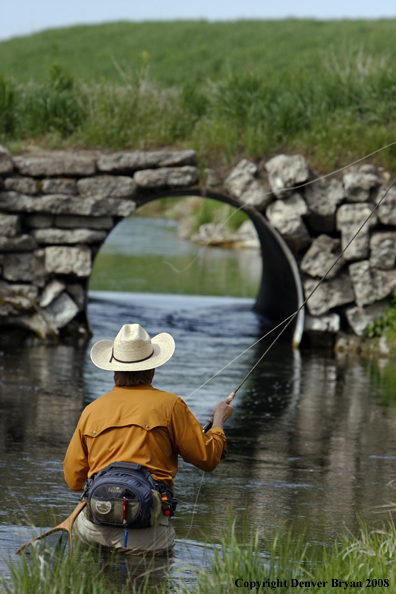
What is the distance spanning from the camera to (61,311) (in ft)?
33.1

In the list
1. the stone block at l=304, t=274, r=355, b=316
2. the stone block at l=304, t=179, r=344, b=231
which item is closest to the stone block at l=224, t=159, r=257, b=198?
the stone block at l=304, t=179, r=344, b=231

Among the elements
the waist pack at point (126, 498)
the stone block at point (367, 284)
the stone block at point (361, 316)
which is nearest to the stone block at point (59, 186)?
the stone block at point (367, 284)

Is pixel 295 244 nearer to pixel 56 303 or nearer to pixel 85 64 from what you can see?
pixel 56 303

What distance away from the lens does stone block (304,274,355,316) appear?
10008 mm

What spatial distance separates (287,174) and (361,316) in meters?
2.29

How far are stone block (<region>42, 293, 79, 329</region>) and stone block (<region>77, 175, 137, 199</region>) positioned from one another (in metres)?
1.54

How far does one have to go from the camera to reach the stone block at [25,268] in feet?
32.4

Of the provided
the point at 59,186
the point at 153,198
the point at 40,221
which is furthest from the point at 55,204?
the point at 153,198

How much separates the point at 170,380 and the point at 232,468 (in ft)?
9.05

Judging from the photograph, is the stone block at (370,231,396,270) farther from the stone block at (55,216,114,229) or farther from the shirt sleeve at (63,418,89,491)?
the shirt sleeve at (63,418,89,491)

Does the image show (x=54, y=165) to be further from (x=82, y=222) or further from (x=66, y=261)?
(x=66, y=261)

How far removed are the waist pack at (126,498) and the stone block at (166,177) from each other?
6.82 metres

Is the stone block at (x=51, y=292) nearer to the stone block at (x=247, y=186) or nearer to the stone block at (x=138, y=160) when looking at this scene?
the stone block at (x=138, y=160)

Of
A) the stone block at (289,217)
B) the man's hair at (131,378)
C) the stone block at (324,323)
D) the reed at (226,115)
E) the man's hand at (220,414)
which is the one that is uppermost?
the reed at (226,115)
